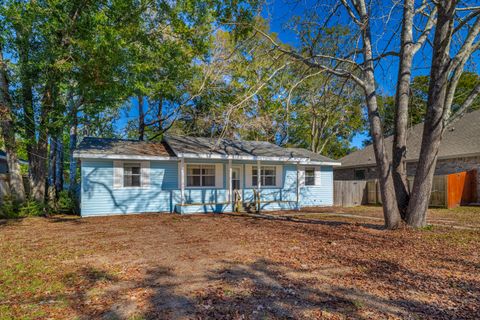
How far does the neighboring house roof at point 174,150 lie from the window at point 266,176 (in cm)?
94

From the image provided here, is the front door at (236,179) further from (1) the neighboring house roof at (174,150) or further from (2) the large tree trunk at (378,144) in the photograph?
A: (2) the large tree trunk at (378,144)

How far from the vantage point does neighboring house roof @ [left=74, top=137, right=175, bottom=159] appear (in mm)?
10766

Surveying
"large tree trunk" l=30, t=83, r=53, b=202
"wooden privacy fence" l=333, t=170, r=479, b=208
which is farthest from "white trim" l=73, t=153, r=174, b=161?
"wooden privacy fence" l=333, t=170, r=479, b=208

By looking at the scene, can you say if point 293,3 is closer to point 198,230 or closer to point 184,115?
point 198,230

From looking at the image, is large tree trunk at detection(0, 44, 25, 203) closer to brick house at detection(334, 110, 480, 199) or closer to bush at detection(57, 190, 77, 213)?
bush at detection(57, 190, 77, 213)

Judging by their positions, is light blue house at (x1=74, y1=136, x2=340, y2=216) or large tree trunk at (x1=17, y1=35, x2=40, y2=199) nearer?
large tree trunk at (x1=17, y1=35, x2=40, y2=199)

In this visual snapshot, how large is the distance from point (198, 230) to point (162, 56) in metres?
9.25

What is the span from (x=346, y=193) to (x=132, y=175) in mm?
11734

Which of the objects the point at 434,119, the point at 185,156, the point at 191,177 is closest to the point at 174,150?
the point at 185,156

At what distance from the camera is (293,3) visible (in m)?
7.67

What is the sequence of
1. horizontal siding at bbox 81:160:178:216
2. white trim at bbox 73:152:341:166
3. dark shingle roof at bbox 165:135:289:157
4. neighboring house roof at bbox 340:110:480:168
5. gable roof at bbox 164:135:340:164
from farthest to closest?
neighboring house roof at bbox 340:110:480:168 < dark shingle roof at bbox 165:135:289:157 < gable roof at bbox 164:135:340:164 < horizontal siding at bbox 81:160:178:216 < white trim at bbox 73:152:341:166

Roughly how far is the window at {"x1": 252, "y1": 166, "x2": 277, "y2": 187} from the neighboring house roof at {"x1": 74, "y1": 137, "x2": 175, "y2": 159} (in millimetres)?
4284

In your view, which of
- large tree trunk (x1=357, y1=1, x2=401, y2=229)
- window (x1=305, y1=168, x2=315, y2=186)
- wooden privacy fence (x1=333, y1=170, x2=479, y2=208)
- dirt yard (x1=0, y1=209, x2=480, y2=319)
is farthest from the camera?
window (x1=305, y1=168, x2=315, y2=186)

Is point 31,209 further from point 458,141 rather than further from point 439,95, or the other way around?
point 458,141
